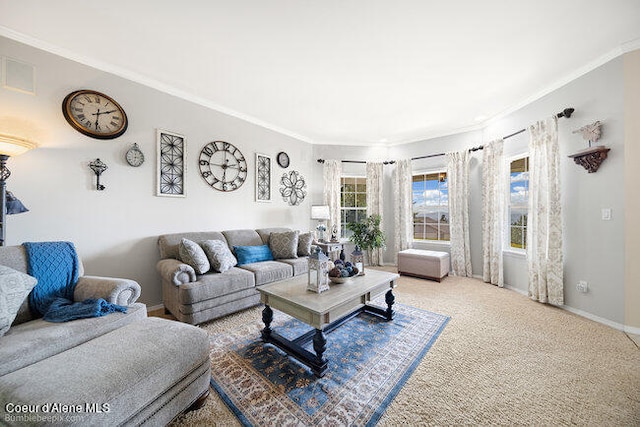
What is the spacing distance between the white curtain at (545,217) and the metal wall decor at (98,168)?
529 centimetres

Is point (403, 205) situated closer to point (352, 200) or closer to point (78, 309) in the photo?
point (352, 200)

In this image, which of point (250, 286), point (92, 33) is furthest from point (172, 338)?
point (92, 33)

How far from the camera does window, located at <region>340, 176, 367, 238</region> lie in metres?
5.49

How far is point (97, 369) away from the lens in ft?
3.46

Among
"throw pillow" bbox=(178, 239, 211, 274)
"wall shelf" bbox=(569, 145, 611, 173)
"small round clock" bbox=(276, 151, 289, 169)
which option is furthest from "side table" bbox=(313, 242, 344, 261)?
"wall shelf" bbox=(569, 145, 611, 173)

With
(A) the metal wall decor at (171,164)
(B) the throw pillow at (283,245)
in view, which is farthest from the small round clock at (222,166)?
(B) the throw pillow at (283,245)

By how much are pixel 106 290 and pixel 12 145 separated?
57.1 inches

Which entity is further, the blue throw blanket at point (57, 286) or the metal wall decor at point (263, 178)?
the metal wall decor at point (263, 178)

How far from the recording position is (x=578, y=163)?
2.69 meters

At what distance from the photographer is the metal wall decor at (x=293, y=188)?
4.64m

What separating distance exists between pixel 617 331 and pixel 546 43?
9.69 feet

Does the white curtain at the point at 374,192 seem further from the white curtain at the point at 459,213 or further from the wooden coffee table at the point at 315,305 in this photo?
the wooden coffee table at the point at 315,305

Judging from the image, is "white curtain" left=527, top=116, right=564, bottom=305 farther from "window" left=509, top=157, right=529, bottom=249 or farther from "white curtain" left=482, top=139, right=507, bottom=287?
"white curtain" left=482, top=139, right=507, bottom=287

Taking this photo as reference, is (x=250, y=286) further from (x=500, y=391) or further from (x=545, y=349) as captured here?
(x=545, y=349)
